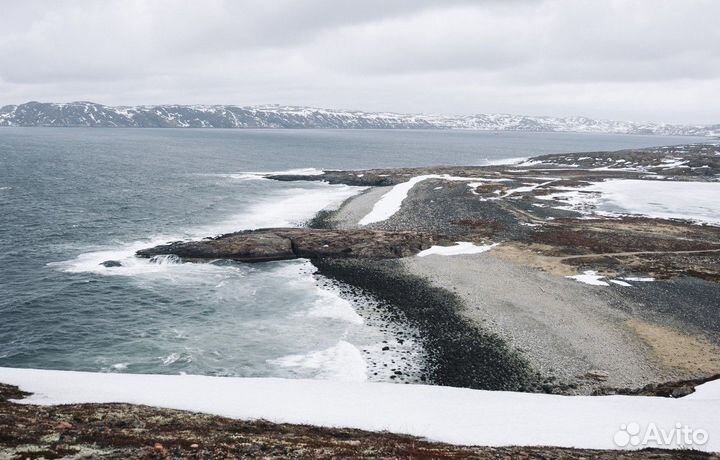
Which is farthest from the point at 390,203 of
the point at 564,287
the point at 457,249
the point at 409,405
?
the point at 409,405

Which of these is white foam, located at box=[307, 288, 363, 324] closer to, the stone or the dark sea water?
the dark sea water

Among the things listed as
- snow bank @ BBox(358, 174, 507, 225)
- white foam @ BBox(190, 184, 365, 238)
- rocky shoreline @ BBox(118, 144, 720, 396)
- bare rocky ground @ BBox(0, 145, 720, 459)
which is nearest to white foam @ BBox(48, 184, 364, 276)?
white foam @ BBox(190, 184, 365, 238)

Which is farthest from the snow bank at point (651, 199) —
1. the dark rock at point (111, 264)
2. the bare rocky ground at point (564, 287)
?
the dark rock at point (111, 264)

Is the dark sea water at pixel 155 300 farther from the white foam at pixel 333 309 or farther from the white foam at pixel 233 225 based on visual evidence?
the white foam at pixel 233 225

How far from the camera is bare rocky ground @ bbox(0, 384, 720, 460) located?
42.2 ft

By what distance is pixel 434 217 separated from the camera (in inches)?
2564

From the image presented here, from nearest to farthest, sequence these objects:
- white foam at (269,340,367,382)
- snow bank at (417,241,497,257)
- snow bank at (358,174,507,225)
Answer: white foam at (269,340,367,382) → snow bank at (417,241,497,257) → snow bank at (358,174,507,225)

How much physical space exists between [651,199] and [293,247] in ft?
219

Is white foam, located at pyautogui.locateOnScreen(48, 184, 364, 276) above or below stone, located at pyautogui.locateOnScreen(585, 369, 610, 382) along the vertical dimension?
above

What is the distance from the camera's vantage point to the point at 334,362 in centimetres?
2855

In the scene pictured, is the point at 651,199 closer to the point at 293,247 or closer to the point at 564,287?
the point at 564,287

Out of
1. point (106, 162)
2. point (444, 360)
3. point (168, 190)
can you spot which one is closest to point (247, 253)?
point (444, 360)

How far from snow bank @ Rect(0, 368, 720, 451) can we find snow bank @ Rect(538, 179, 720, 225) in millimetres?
55225

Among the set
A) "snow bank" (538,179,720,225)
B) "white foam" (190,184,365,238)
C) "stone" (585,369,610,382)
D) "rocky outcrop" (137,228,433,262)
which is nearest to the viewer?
"stone" (585,369,610,382)
